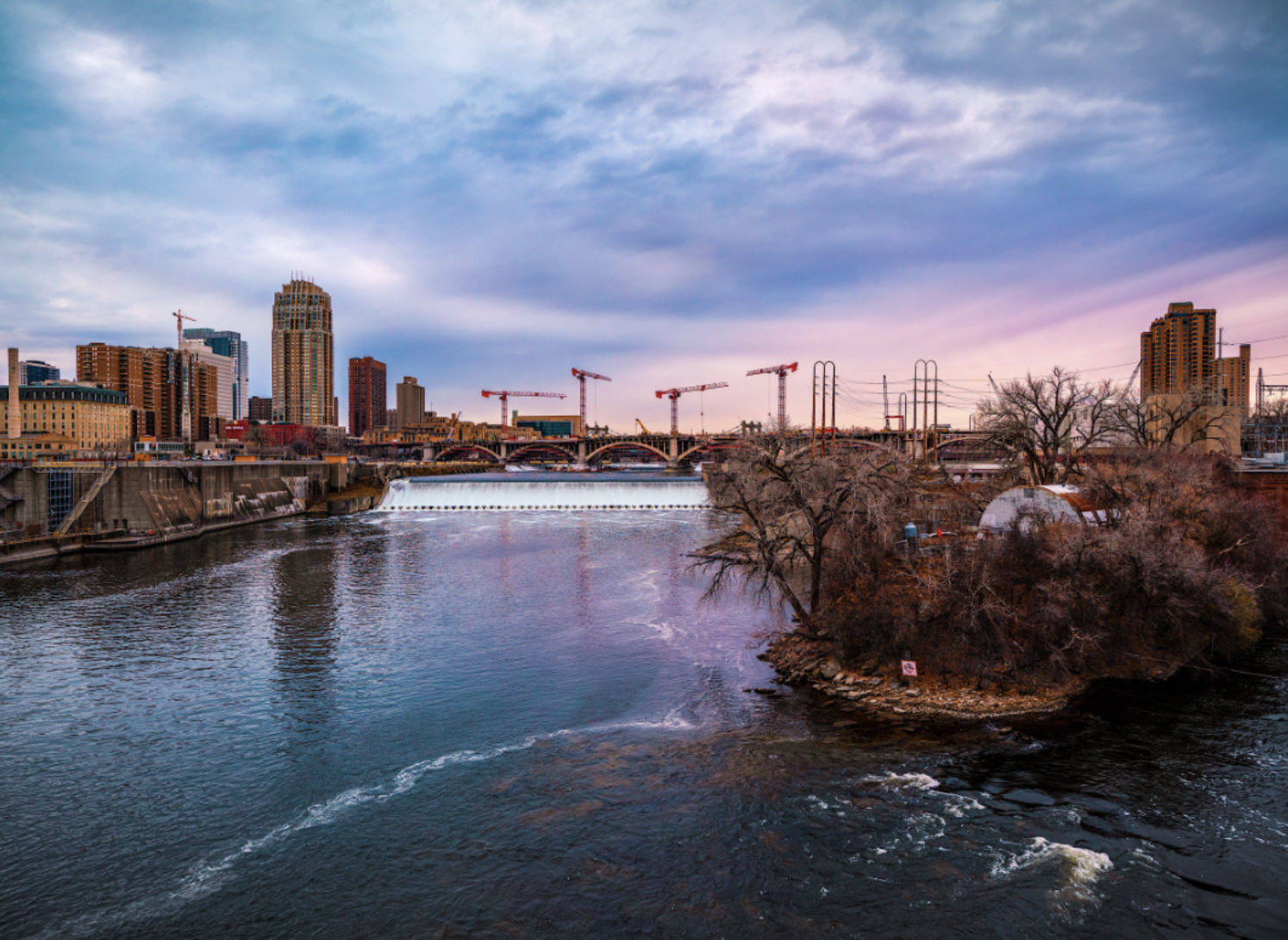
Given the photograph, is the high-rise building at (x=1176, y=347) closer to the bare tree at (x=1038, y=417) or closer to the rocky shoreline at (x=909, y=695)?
the bare tree at (x=1038, y=417)

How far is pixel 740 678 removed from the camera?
22.0 meters

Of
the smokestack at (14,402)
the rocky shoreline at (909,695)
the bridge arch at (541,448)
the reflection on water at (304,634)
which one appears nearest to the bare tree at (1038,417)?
the rocky shoreline at (909,695)

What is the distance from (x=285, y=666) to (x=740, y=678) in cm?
1493

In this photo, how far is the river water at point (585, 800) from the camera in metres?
11.2

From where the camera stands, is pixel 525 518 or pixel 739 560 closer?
pixel 739 560

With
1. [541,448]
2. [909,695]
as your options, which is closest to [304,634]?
[909,695]

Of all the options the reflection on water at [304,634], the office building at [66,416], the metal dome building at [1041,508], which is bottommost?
the reflection on water at [304,634]

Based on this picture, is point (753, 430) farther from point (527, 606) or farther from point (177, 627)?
point (177, 627)

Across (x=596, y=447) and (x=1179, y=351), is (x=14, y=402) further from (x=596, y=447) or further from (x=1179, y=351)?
(x=1179, y=351)

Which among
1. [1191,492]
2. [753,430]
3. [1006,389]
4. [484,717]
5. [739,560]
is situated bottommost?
[484,717]

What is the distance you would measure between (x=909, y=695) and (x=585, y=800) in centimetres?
979

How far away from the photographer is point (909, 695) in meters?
19.4

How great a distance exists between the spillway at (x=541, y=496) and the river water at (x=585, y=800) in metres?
50.2

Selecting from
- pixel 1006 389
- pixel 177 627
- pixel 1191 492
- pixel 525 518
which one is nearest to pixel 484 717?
pixel 177 627
